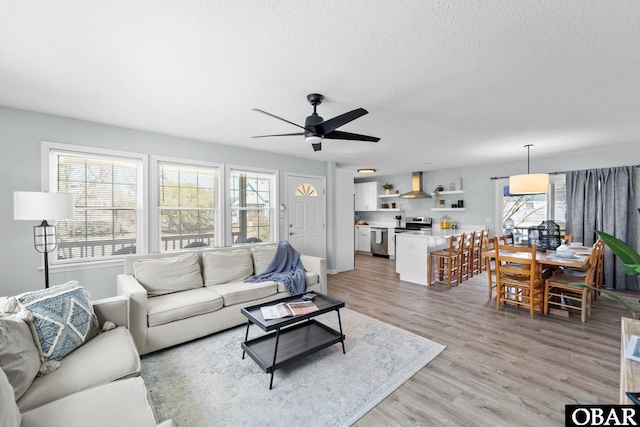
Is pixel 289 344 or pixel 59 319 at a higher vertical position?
pixel 59 319

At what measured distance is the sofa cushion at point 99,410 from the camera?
1199 millimetres

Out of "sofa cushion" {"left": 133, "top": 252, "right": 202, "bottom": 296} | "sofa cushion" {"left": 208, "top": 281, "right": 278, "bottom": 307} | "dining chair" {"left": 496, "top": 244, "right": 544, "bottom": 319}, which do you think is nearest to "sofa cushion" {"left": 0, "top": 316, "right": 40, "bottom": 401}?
"sofa cushion" {"left": 133, "top": 252, "right": 202, "bottom": 296}

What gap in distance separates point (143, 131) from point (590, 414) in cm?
466

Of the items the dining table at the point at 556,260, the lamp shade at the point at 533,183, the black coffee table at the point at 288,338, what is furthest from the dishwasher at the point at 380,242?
the black coffee table at the point at 288,338

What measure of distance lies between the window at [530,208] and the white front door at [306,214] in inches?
153

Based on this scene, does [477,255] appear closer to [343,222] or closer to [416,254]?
[416,254]

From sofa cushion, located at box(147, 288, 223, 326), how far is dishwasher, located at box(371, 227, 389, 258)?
17.8 ft

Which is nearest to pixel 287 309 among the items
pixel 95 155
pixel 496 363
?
pixel 496 363

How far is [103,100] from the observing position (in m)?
2.64

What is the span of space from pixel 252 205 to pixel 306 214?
1.12 meters

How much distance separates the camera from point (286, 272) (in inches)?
151

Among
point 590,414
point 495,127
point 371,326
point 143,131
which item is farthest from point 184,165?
point 590,414

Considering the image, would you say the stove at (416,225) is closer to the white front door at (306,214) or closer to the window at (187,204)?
the white front door at (306,214)

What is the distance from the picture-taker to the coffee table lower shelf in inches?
86.2
